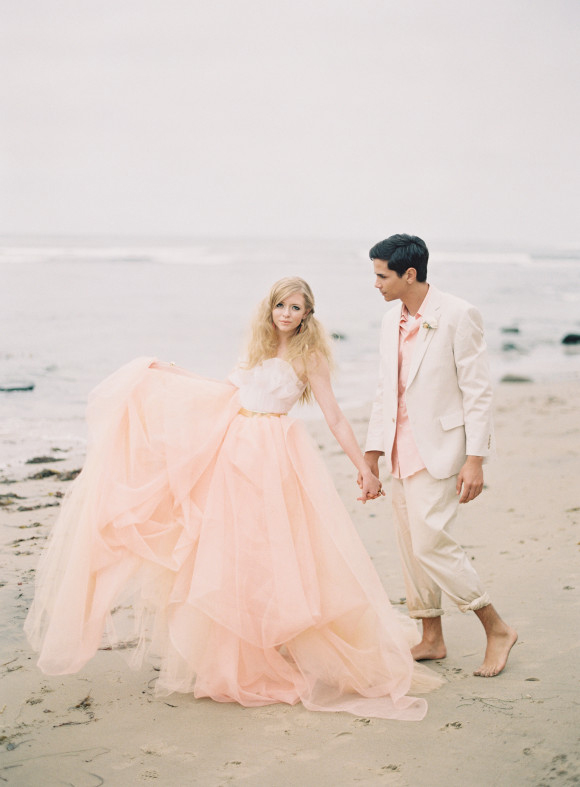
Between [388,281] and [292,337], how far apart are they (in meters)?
0.52

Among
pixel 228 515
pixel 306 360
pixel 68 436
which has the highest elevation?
pixel 306 360

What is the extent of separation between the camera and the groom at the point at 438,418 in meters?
3.49

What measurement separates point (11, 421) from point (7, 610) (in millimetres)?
5533

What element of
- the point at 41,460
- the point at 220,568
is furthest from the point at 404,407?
the point at 41,460

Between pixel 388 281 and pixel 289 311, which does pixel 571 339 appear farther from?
pixel 289 311

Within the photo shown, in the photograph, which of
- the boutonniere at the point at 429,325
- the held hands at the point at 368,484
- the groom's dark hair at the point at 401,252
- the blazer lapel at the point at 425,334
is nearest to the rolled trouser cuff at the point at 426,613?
the held hands at the point at 368,484

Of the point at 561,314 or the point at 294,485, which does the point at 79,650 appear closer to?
the point at 294,485

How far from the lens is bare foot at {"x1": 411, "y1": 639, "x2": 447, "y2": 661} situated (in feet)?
12.5

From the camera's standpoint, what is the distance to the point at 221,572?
3.29m

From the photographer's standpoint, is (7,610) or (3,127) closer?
(7,610)

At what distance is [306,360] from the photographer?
12.2 ft

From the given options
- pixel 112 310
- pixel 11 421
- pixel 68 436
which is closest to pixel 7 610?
pixel 68 436

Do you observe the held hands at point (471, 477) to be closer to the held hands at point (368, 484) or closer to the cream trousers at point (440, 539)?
the cream trousers at point (440, 539)

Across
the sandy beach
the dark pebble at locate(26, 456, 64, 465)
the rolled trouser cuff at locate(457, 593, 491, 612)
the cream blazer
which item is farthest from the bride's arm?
the dark pebble at locate(26, 456, 64, 465)
